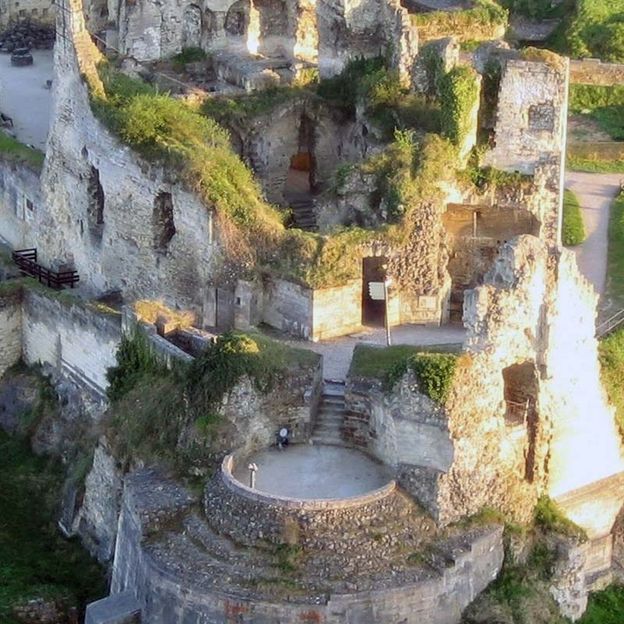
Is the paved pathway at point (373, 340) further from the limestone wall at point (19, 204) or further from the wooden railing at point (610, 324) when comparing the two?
the limestone wall at point (19, 204)

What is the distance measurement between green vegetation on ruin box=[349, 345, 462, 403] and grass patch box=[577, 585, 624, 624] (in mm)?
4924

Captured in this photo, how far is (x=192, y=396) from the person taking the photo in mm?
34281

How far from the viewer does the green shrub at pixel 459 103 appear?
132ft

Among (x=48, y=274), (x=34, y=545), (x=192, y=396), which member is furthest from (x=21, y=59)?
(x=192, y=396)

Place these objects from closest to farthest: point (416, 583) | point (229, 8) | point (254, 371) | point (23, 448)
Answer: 1. point (416, 583)
2. point (254, 371)
3. point (23, 448)
4. point (229, 8)

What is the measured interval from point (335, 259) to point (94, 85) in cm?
692

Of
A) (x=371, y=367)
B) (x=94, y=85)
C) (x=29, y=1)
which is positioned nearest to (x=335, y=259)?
(x=371, y=367)

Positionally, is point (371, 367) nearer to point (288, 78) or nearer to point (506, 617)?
point (506, 617)

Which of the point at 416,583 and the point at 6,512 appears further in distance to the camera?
the point at 6,512

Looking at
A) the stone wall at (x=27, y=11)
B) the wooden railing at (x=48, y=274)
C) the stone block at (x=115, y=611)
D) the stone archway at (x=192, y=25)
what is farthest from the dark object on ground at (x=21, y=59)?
the stone block at (x=115, y=611)

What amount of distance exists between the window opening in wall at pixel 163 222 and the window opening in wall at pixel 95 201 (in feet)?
6.64

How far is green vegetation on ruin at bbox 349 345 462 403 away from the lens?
32.5 metres

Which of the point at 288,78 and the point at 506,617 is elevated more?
the point at 288,78

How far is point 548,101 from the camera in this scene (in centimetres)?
3966
